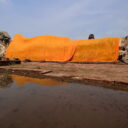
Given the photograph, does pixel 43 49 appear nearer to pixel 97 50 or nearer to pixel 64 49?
pixel 64 49

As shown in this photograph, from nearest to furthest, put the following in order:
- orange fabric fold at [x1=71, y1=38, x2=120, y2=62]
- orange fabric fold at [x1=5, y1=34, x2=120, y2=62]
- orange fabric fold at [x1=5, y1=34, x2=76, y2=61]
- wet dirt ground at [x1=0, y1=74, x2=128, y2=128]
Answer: wet dirt ground at [x1=0, y1=74, x2=128, y2=128] → orange fabric fold at [x1=71, y1=38, x2=120, y2=62] → orange fabric fold at [x1=5, y1=34, x2=120, y2=62] → orange fabric fold at [x1=5, y1=34, x2=76, y2=61]

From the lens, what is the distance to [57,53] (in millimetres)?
8086

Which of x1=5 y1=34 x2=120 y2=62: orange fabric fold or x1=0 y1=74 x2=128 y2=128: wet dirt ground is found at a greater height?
x1=5 y1=34 x2=120 y2=62: orange fabric fold

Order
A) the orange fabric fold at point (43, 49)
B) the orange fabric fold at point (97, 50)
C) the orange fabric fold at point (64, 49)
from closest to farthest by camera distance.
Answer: the orange fabric fold at point (97, 50) < the orange fabric fold at point (64, 49) < the orange fabric fold at point (43, 49)

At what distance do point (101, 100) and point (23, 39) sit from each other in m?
9.59

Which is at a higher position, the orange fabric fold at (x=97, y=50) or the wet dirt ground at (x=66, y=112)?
the orange fabric fold at (x=97, y=50)

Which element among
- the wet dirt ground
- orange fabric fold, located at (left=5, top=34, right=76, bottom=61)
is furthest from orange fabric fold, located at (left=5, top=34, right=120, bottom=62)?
the wet dirt ground

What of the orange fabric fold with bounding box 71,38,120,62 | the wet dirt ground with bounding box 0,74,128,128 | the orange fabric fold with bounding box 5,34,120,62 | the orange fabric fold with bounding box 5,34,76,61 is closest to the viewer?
the wet dirt ground with bounding box 0,74,128,128

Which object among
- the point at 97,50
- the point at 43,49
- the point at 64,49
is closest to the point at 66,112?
the point at 97,50

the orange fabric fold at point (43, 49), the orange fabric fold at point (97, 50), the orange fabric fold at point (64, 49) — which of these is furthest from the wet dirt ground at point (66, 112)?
the orange fabric fold at point (43, 49)

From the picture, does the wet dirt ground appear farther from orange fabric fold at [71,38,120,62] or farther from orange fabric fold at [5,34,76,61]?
orange fabric fold at [5,34,76,61]

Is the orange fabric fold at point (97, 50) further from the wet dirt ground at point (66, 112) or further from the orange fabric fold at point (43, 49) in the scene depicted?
the wet dirt ground at point (66, 112)

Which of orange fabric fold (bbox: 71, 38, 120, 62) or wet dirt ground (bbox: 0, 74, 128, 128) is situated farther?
orange fabric fold (bbox: 71, 38, 120, 62)

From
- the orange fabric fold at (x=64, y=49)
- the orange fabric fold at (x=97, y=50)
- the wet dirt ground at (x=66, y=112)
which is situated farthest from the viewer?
the orange fabric fold at (x=64, y=49)
